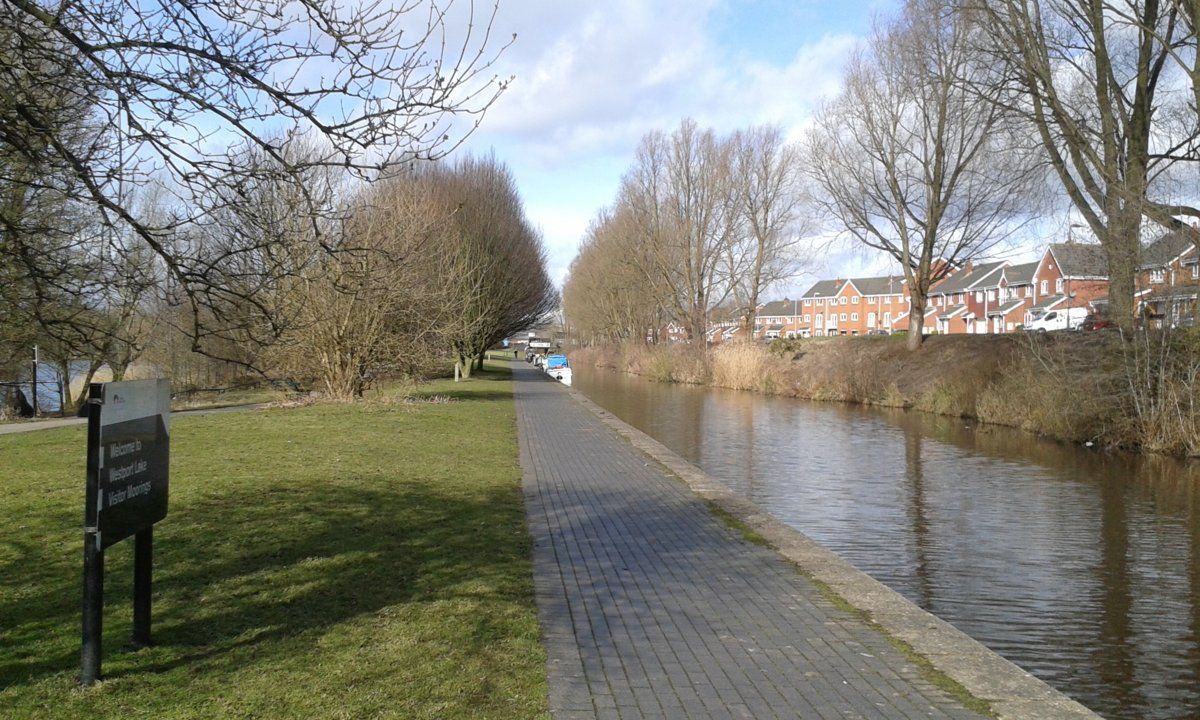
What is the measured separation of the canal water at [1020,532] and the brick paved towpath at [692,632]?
162 centimetres

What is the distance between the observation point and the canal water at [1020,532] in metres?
6.88

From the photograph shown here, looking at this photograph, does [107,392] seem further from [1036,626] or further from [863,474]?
[863,474]

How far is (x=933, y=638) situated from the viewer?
5.80m

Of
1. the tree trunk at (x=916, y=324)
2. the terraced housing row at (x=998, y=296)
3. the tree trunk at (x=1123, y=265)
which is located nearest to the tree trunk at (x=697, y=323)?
the terraced housing row at (x=998, y=296)

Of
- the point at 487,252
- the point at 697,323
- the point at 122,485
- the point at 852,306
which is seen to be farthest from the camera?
the point at 852,306

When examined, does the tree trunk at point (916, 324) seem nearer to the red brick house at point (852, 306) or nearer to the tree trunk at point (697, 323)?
the tree trunk at point (697, 323)

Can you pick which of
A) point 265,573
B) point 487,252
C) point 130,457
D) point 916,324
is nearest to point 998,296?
point 916,324

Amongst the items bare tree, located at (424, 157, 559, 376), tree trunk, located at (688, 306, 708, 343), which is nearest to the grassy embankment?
tree trunk, located at (688, 306, 708, 343)

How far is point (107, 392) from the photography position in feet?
14.9

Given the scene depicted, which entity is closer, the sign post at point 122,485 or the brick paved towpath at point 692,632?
the sign post at point 122,485

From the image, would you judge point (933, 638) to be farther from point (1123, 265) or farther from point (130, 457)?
point (1123, 265)

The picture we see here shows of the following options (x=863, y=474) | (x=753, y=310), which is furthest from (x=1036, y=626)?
(x=753, y=310)

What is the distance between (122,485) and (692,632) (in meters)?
3.36

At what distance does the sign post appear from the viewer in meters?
4.48
